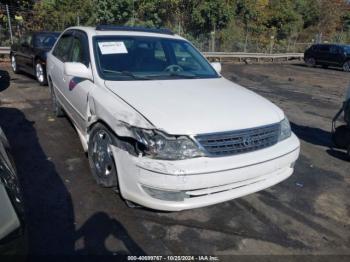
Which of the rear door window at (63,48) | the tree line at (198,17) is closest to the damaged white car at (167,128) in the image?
the rear door window at (63,48)

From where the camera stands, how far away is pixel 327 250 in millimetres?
3219

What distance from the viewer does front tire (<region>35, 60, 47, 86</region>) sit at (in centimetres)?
944

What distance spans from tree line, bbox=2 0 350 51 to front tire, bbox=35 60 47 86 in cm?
895

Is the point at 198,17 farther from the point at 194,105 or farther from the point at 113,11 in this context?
the point at 194,105

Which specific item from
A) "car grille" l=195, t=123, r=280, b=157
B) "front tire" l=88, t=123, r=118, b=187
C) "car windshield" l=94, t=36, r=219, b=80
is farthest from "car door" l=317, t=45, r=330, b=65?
"front tire" l=88, t=123, r=118, b=187

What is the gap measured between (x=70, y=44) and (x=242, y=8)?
91.3 ft

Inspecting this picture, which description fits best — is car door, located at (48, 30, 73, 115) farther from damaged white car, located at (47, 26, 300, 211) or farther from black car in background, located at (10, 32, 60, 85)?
black car in background, located at (10, 32, 60, 85)

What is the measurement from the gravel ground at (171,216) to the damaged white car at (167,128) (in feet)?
1.05

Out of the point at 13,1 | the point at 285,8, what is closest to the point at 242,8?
the point at 285,8

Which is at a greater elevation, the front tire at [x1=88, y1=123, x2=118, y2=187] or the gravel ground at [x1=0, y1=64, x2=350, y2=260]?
the front tire at [x1=88, y1=123, x2=118, y2=187]

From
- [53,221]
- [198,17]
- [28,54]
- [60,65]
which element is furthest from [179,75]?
[198,17]

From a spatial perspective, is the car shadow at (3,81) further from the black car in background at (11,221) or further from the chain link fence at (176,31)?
the chain link fence at (176,31)

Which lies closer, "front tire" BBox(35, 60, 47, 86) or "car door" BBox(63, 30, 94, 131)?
"car door" BBox(63, 30, 94, 131)

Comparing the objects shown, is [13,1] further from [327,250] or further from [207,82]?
[327,250]
